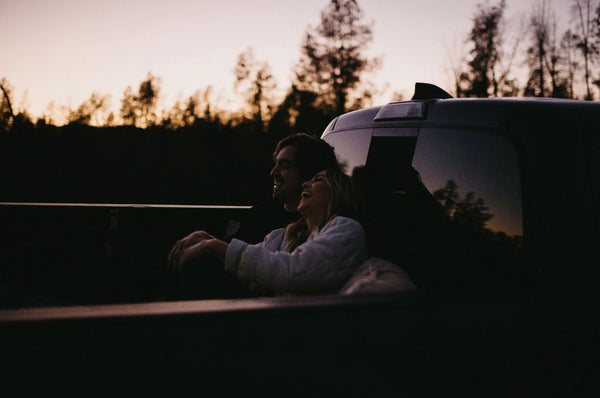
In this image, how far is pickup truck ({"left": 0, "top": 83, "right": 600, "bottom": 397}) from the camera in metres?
0.92

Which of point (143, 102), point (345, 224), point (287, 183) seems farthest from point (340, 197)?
point (143, 102)

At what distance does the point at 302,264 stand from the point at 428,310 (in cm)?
73

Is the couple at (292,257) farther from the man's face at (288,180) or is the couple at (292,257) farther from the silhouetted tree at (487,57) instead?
the silhouetted tree at (487,57)

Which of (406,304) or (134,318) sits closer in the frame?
(134,318)

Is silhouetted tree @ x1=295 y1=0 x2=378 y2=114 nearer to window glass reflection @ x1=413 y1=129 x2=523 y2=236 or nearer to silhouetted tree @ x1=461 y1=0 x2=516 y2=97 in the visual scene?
silhouetted tree @ x1=461 y1=0 x2=516 y2=97

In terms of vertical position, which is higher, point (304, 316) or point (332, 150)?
point (332, 150)

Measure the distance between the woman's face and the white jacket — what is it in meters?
0.38

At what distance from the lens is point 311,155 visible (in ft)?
9.98

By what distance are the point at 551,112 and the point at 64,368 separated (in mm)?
1544

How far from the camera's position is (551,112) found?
1.57 m

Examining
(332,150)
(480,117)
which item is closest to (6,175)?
(332,150)

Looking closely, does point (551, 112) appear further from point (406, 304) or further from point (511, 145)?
point (406, 304)

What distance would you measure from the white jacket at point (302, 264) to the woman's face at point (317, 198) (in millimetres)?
382

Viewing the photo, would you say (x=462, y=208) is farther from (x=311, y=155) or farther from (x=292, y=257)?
(x=311, y=155)
